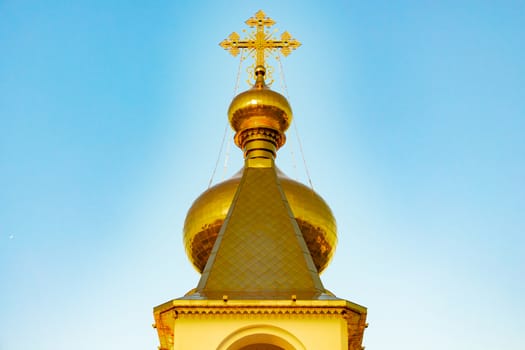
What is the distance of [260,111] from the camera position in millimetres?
15570

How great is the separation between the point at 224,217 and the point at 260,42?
3.50 metres

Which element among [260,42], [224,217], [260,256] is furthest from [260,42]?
[260,256]

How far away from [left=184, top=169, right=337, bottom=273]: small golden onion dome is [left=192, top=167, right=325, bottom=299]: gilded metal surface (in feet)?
7.46

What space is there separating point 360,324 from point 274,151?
4373 millimetres

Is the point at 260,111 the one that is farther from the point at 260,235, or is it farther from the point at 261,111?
the point at 260,235

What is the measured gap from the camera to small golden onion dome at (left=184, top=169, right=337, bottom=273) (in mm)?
15664

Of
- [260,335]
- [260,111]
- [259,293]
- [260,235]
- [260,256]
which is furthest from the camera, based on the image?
[260,111]

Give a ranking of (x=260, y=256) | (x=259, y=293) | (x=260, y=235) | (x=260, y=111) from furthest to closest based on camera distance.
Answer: (x=260, y=111)
(x=260, y=235)
(x=260, y=256)
(x=259, y=293)

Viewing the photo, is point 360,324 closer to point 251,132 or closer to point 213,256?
point 213,256

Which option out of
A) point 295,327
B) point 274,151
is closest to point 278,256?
point 295,327

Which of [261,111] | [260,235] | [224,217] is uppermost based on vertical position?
[261,111]

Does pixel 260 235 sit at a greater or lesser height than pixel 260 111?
lesser

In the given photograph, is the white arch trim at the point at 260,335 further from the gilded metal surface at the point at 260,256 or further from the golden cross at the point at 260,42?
the golden cross at the point at 260,42

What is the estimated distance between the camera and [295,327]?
11.2 m
